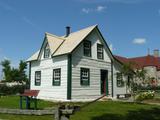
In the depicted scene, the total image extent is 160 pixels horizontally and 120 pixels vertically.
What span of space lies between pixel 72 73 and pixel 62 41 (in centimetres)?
500

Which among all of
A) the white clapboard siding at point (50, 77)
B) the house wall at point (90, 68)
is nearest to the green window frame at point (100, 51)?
the house wall at point (90, 68)

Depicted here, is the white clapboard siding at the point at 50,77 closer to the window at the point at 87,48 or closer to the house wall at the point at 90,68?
the house wall at the point at 90,68

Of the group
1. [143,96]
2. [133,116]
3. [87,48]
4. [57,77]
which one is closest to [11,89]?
[57,77]

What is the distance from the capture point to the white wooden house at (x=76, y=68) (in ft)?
77.8

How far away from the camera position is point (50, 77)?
25.7m

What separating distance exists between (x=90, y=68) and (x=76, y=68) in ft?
6.04

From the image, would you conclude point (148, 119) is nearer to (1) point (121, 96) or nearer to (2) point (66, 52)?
(2) point (66, 52)

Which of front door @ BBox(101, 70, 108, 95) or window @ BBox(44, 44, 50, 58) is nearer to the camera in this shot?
window @ BBox(44, 44, 50, 58)

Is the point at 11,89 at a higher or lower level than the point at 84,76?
lower

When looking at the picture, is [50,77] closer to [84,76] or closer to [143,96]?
[84,76]

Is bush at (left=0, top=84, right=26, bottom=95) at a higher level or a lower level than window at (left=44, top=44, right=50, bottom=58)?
lower

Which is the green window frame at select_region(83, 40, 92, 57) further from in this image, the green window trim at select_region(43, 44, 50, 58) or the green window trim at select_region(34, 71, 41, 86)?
the green window trim at select_region(34, 71, 41, 86)

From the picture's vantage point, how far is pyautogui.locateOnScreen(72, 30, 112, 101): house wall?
78.2 feet

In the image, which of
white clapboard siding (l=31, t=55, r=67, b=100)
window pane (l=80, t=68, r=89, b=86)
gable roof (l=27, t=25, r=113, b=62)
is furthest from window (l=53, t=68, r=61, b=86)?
window pane (l=80, t=68, r=89, b=86)
